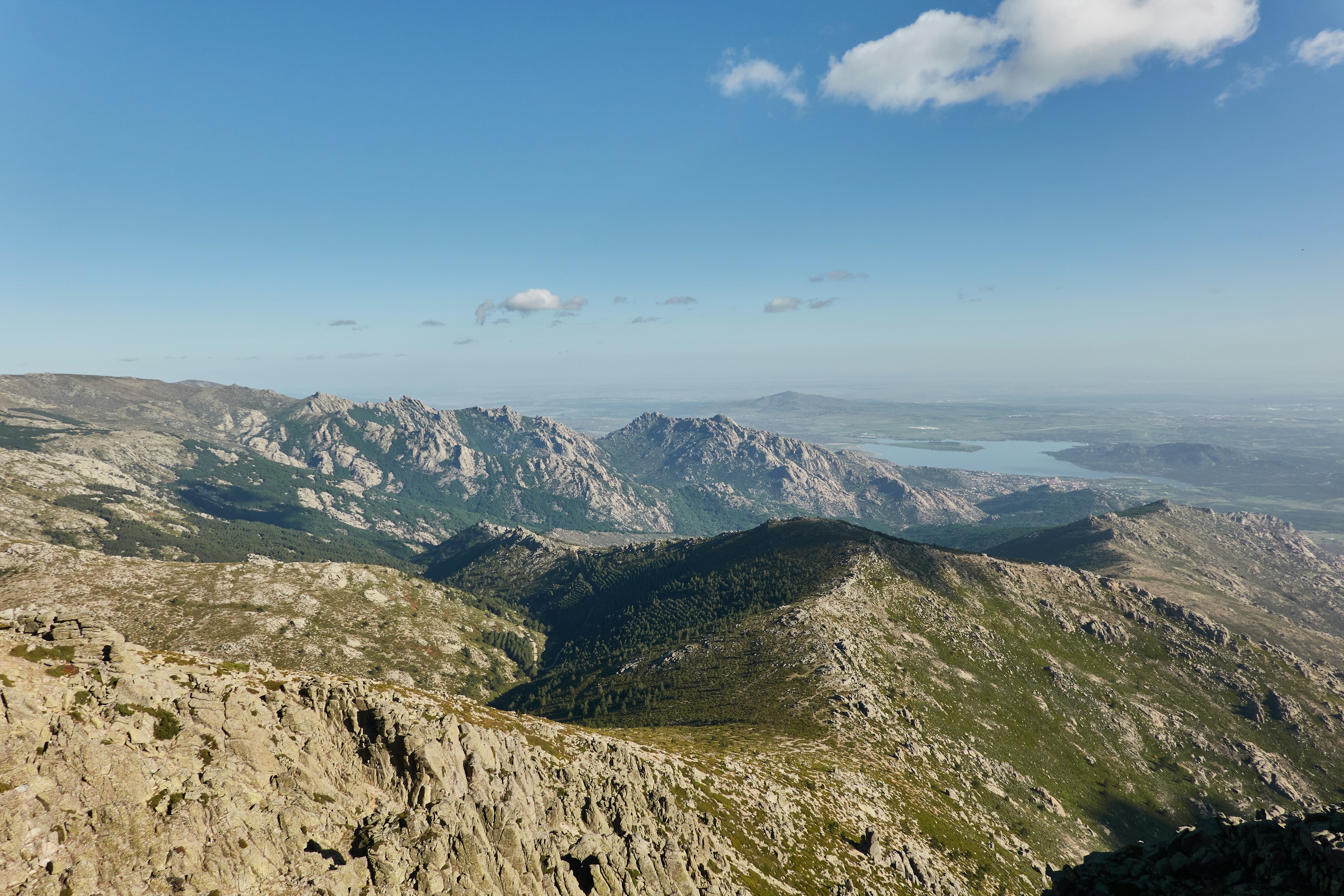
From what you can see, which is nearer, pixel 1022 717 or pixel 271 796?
pixel 271 796

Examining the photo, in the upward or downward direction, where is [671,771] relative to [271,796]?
downward

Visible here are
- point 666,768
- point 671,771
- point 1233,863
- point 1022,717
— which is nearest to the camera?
point 1233,863

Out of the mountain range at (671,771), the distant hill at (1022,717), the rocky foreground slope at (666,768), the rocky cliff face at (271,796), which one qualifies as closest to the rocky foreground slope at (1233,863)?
the mountain range at (671,771)

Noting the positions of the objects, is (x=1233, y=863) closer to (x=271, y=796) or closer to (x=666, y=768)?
(x=666, y=768)

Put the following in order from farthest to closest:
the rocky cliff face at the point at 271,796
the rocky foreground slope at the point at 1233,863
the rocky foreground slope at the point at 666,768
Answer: the rocky foreground slope at the point at 1233,863 → the rocky foreground slope at the point at 666,768 → the rocky cliff face at the point at 271,796

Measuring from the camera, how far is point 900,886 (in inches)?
3536

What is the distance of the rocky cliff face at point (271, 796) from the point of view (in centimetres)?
3522

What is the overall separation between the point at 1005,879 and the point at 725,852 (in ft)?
222

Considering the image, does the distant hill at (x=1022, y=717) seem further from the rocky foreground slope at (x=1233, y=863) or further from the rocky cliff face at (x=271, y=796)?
the rocky cliff face at (x=271, y=796)

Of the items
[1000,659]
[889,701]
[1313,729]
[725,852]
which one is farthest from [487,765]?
[1313,729]

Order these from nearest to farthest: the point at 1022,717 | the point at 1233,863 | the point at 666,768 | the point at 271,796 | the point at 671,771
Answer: the point at 271,796
the point at 1233,863
the point at 671,771
the point at 666,768
the point at 1022,717

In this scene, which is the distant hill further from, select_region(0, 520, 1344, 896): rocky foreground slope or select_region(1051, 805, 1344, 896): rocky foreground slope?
select_region(1051, 805, 1344, 896): rocky foreground slope

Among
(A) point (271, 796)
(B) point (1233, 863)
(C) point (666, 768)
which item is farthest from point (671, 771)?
(B) point (1233, 863)

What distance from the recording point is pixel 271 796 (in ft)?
148
